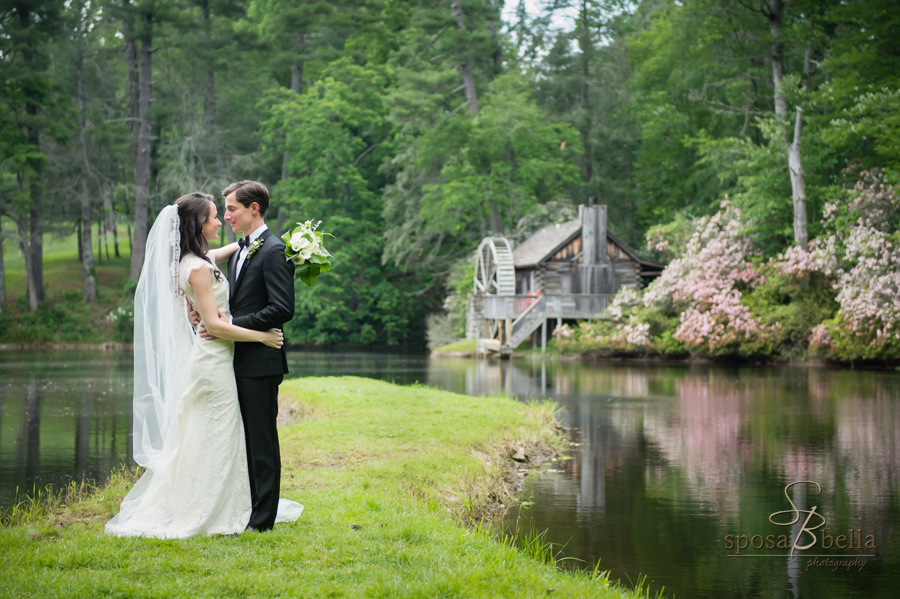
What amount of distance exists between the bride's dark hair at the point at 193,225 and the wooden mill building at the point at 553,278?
30913mm

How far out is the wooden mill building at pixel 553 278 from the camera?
3759cm

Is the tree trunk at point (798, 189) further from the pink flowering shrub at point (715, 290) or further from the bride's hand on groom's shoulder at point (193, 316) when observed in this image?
the bride's hand on groom's shoulder at point (193, 316)

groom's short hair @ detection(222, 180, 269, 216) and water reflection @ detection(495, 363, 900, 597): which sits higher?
groom's short hair @ detection(222, 180, 269, 216)

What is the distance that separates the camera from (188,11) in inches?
1961

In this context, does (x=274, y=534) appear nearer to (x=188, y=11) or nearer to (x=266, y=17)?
(x=188, y=11)

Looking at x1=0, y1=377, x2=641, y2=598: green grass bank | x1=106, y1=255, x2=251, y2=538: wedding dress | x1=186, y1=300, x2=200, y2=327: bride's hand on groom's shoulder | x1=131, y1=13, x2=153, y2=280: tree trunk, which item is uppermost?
x1=131, y1=13, x2=153, y2=280: tree trunk

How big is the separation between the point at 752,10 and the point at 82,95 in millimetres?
34209

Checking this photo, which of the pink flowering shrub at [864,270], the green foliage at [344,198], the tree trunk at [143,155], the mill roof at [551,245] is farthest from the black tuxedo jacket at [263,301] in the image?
the tree trunk at [143,155]

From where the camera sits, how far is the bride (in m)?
5.91

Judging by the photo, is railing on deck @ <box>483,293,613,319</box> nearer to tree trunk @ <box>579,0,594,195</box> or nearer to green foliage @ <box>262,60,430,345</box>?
tree trunk @ <box>579,0,594,195</box>

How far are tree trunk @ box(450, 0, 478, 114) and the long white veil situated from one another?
38.8 metres

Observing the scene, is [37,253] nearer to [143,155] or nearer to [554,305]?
Result: [143,155]

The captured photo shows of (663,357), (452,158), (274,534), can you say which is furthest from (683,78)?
(274,534)

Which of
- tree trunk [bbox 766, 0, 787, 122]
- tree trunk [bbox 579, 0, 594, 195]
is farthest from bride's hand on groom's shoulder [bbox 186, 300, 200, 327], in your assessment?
tree trunk [bbox 579, 0, 594, 195]
